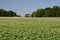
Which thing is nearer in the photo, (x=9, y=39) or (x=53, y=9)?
(x=9, y=39)

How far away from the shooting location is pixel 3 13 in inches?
3701

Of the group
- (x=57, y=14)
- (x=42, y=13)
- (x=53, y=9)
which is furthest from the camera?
(x=42, y=13)

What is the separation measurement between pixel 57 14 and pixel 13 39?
83.8m

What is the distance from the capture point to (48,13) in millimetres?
96062

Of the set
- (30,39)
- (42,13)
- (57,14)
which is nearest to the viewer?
(30,39)

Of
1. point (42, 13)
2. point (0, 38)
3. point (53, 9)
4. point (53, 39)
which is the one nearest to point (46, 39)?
point (53, 39)

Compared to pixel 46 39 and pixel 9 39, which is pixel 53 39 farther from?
pixel 9 39

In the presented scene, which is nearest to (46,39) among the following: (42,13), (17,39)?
(17,39)

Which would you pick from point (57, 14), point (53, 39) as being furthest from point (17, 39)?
point (57, 14)

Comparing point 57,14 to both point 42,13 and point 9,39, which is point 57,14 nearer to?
point 42,13

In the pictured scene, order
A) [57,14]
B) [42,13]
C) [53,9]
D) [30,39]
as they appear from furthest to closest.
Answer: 1. [42,13]
2. [53,9]
3. [57,14]
4. [30,39]

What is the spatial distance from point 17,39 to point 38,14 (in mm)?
101721

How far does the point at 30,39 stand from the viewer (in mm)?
10641

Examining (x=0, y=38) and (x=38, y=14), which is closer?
(x=0, y=38)
